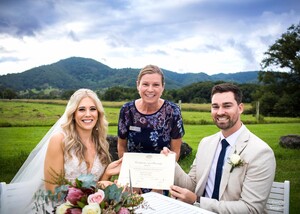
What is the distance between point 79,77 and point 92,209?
1138 inches

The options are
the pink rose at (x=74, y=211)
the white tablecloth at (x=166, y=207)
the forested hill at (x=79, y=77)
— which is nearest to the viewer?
the pink rose at (x=74, y=211)

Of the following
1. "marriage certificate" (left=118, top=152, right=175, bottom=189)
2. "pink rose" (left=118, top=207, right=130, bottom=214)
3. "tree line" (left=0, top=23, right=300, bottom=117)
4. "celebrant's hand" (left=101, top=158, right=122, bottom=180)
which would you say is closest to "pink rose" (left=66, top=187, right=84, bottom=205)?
"pink rose" (left=118, top=207, right=130, bottom=214)

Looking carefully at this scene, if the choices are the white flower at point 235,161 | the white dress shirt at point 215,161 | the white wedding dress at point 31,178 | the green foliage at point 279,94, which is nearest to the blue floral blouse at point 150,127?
the white wedding dress at point 31,178

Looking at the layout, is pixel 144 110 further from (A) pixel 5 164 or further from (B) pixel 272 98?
(B) pixel 272 98

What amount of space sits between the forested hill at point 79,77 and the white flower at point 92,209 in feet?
37.5

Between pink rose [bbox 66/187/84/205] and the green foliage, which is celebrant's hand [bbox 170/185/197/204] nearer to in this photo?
pink rose [bbox 66/187/84/205]

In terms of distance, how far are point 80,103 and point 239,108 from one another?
1.95m

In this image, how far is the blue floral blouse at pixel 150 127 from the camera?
4199 millimetres

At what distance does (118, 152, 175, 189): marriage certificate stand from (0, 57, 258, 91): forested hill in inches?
412

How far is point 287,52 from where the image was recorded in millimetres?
20469

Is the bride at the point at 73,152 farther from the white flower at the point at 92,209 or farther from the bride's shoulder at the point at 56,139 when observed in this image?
the white flower at the point at 92,209

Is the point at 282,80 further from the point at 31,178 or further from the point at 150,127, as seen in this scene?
the point at 31,178

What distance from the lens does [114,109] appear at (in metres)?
16.7

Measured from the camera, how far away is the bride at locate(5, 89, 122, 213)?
143 inches
